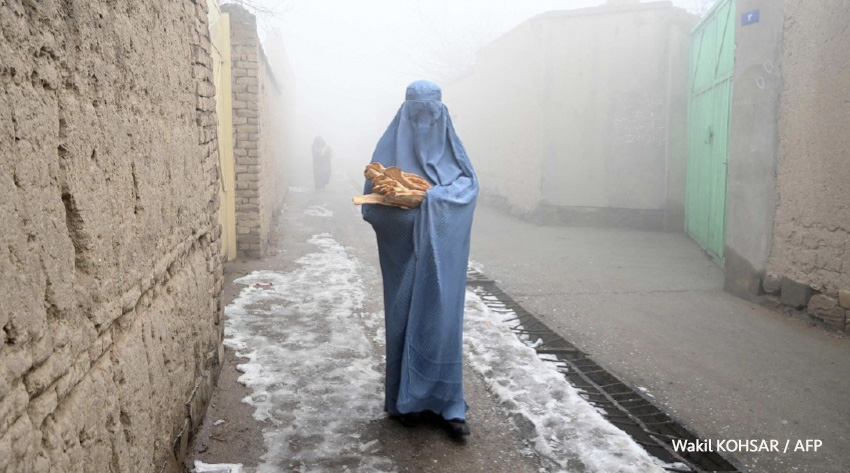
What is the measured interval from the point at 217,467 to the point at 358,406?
960 millimetres

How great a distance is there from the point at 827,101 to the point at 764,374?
229 centimetres

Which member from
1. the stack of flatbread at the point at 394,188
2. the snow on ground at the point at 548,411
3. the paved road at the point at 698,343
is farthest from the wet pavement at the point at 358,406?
the stack of flatbread at the point at 394,188

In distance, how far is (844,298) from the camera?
5230 mm

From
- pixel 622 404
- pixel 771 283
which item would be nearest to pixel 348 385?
pixel 622 404

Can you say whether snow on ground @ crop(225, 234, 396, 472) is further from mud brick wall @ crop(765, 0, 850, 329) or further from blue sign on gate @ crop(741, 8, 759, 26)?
blue sign on gate @ crop(741, 8, 759, 26)

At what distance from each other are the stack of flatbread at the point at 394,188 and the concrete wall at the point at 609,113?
870 centimetres

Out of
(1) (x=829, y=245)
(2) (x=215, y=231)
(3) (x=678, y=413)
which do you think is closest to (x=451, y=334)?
(3) (x=678, y=413)

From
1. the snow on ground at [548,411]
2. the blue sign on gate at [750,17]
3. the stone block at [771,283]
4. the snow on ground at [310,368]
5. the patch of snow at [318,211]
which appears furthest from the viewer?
the patch of snow at [318,211]

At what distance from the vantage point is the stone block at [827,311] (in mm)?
5312

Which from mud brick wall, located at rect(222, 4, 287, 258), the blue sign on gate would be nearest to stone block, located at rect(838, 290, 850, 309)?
the blue sign on gate

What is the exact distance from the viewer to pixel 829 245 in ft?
17.6

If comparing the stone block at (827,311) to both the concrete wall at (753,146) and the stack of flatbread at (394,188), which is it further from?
the stack of flatbread at (394,188)

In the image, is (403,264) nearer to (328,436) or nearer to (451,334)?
(451,334)

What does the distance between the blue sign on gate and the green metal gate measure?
122cm
